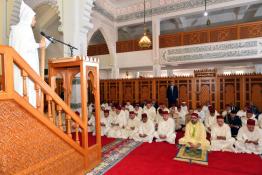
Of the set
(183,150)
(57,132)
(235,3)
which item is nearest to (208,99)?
(235,3)

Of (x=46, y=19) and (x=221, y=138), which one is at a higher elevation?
(x=46, y=19)

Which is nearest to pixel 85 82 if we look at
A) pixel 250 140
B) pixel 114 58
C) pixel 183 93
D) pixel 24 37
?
pixel 24 37

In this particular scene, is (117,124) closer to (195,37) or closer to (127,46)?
(195,37)

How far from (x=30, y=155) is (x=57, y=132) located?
1.39 feet

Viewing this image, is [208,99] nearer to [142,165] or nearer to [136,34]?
[142,165]

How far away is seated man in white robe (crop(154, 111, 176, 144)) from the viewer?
Answer: 16.4ft

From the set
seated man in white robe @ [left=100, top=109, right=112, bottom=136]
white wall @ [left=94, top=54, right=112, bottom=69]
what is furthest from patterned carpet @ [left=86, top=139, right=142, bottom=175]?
white wall @ [left=94, top=54, right=112, bottom=69]

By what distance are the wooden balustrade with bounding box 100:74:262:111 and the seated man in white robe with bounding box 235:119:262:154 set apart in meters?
3.80

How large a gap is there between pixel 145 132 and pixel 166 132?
536 millimetres

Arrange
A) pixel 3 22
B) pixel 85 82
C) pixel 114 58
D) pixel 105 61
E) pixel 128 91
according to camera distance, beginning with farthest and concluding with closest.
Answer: pixel 105 61 → pixel 114 58 → pixel 128 91 → pixel 3 22 → pixel 85 82

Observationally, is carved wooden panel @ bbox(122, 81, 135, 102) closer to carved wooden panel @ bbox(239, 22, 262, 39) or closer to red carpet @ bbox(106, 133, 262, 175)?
carved wooden panel @ bbox(239, 22, 262, 39)

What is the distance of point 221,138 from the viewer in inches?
177

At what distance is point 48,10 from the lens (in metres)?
8.95

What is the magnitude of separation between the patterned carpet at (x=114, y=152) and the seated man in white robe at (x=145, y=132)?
0.21 meters
